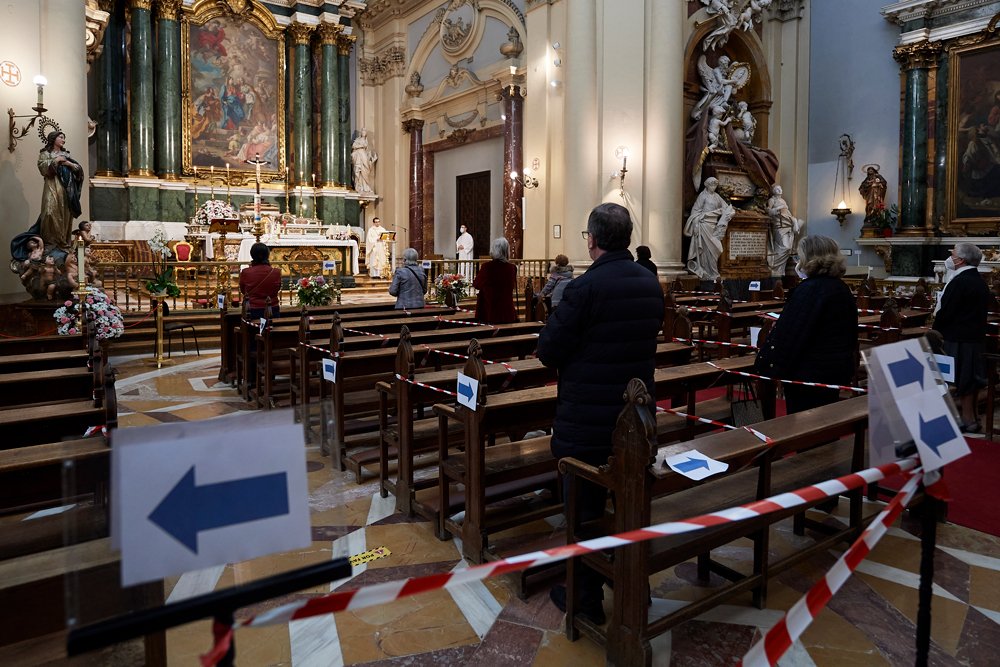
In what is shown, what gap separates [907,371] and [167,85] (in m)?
18.8

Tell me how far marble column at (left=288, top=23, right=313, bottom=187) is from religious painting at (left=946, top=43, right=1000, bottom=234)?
15.5 metres

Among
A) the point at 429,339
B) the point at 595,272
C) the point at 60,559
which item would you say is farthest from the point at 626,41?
the point at 60,559

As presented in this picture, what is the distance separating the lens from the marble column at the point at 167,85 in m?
17.0

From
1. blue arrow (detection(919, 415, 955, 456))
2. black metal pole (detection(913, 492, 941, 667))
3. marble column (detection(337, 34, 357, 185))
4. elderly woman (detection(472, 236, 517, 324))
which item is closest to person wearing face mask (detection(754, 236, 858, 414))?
blue arrow (detection(919, 415, 955, 456))

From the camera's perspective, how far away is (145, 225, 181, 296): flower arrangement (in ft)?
35.2

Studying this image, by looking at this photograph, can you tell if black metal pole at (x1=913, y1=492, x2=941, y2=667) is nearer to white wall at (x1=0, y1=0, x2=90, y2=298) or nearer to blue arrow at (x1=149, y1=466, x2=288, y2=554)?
blue arrow at (x1=149, y1=466, x2=288, y2=554)

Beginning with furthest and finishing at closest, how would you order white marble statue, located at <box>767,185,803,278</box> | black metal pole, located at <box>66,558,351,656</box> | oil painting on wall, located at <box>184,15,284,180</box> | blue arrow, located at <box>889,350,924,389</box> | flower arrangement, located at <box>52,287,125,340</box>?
1. oil painting on wall, located at <box>184,15,284,180</box>
2. white marble statue, located at <box>767,185,803,278</box>
3. flower arrangement, located at <box>52,287,125,340</box>
4. blue arrow, located at <box>889,350,924,389</box>
5. black metal pole, located at <box>66,558,351,656</box>

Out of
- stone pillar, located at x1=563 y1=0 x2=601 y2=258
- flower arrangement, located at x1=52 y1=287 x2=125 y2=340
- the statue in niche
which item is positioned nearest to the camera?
flower arrangement, located at x1=52 y1=287 x2=125 y2=340

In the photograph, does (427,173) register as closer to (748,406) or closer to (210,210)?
(210,210)

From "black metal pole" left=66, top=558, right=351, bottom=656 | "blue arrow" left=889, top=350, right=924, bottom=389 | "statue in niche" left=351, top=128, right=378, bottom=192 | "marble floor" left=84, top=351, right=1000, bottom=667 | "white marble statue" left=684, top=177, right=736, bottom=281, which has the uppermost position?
"statue in niche" left=351, top=128, right=378, bottom=192

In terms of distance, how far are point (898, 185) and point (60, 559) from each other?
16.8 metres

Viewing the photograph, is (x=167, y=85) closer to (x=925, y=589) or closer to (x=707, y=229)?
(x=707, y=229)

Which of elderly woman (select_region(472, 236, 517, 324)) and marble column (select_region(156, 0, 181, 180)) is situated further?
marble column (select_region(156, 0, 181, 180))

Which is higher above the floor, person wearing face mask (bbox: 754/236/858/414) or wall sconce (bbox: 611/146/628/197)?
wall sconce (bbox: 611/146/628/197)
